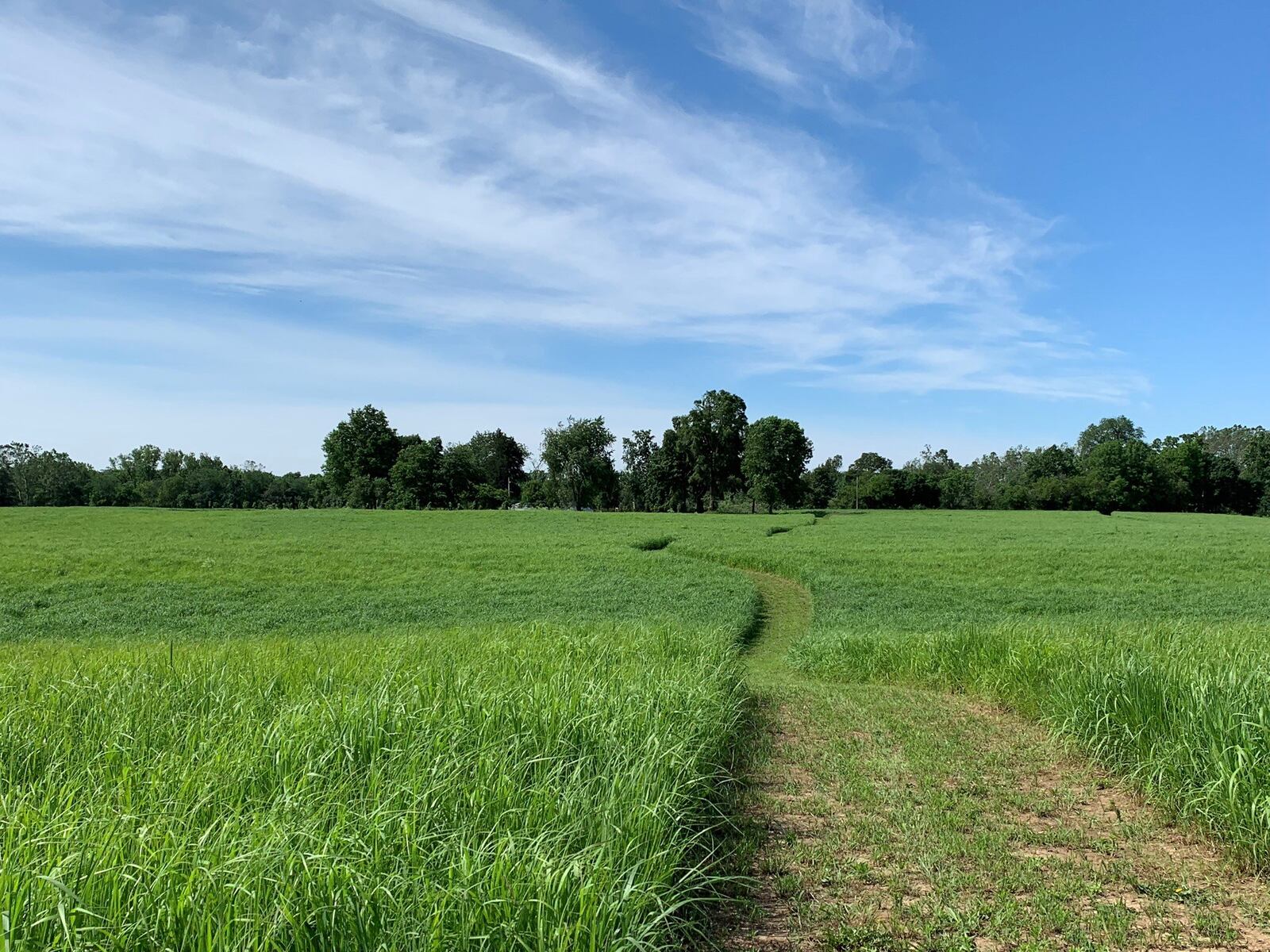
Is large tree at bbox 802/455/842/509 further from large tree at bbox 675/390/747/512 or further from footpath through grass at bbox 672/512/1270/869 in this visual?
footpath through grass at bbox 672/512/1270/869

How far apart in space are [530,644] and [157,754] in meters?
5.70

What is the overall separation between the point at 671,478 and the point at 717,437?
356 inches

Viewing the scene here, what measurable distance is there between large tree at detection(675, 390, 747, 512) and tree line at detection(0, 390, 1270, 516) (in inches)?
6.0

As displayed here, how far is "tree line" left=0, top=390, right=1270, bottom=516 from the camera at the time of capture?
→ 8438 cm

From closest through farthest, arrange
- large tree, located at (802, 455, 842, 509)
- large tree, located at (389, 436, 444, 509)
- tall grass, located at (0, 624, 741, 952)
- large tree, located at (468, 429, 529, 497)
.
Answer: tall grass, located at (0, 624, 741, 952) → large tree, located at (389, 436, 444, 509) → large tree, located at (802, 455, 842, 509) → large tree, located at (468, 429, 529, 497)

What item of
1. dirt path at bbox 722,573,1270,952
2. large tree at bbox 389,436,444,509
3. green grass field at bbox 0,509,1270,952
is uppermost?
large tree at bbox 389,436,444,509

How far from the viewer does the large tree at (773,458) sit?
254 ft

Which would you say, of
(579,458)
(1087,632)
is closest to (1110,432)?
(579,458)

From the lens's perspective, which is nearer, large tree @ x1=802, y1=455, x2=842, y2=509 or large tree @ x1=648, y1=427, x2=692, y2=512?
large tree @ x1=648, y1=427, x2=692, y2=512

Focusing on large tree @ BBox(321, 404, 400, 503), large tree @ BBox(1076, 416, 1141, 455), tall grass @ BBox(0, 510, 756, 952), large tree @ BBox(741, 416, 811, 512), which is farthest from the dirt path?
large tree @ BBox(1076, 416, 1141, 455)

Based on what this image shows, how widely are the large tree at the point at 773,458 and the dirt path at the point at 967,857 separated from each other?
70188mm

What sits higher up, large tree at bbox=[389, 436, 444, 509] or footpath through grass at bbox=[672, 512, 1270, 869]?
large tree at bbox=[389, 436, 444, 509]

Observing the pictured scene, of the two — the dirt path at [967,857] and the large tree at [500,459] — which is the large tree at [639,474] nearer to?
the large tree at [500,459]

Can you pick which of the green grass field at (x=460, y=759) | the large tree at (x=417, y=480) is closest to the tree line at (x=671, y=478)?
the large tree at (x=417, y=480)
